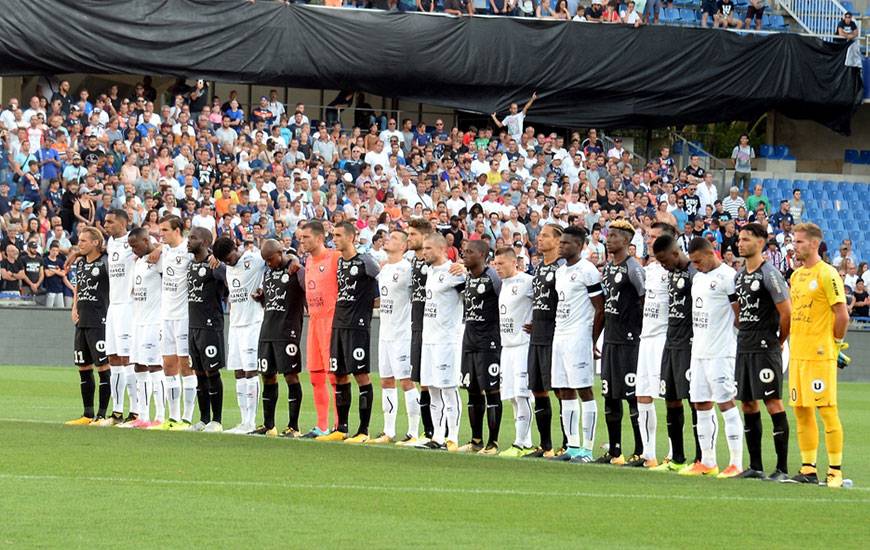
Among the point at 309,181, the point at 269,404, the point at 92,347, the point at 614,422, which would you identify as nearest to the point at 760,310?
the point at 614,422

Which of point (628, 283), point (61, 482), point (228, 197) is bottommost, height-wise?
point (61, 482)

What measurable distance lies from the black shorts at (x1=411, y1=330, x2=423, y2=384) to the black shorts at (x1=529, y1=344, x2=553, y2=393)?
146 centimetres

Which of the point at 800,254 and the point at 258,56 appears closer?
the point at 800,254

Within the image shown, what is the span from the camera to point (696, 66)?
41281 millimetres

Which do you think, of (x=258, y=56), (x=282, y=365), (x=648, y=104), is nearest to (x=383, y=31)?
(x=258, y=56)

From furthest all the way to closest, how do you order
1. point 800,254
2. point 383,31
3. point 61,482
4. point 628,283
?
point 383,31, point 628,283, point 800,254, point 61,482

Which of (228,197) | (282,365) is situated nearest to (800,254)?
(282,365)

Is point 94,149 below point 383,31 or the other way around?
below

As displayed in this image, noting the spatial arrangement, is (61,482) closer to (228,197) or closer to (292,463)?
(292,463)

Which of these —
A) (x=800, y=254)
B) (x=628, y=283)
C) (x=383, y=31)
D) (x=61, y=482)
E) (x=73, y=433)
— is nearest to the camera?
(x=61, y=482)

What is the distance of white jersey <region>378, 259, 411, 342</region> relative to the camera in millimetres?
17469

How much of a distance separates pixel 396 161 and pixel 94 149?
7.10m

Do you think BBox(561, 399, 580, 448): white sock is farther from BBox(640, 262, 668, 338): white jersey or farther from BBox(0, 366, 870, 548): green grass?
BBox(640, 262, 668, 338): white jersey

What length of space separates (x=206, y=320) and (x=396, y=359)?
2.23 metres
